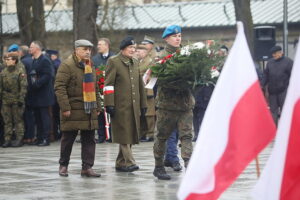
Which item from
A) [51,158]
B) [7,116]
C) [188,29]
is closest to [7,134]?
[7,116]

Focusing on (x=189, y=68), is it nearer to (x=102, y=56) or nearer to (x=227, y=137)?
(x=227, y=137)

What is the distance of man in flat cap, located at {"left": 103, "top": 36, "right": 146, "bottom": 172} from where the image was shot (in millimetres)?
12539

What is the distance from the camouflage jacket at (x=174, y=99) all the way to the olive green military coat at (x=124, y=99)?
0.89 metres

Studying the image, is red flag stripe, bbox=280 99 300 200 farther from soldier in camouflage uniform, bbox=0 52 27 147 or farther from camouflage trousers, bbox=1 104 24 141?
camouflage trousers, bbox=1 104 24 141

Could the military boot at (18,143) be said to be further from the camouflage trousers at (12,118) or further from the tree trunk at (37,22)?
the tree trunk at (37,22)

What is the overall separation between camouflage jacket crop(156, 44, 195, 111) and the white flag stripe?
6.30m

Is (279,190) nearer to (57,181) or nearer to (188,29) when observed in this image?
(57,181)

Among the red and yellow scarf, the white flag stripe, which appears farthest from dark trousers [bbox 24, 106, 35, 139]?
the white flag stripe

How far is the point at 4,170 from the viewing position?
13.2m

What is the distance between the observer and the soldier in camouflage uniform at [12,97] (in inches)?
727

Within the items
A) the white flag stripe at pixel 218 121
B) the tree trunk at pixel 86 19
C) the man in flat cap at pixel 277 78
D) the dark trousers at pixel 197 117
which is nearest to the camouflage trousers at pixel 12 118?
the dark trousers at pixel 197 117

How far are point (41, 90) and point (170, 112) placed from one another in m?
7.65

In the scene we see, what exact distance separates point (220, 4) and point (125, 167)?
42464 mm

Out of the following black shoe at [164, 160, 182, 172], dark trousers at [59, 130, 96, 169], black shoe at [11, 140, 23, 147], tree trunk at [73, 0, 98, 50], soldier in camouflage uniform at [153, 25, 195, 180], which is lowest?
black shoe at [11, 140, 23, 147]
